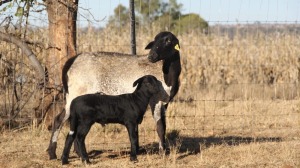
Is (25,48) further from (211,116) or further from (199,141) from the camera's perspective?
(211,116)

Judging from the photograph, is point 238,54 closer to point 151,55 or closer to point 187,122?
point 187,122

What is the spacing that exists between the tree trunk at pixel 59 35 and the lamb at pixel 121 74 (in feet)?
5.59

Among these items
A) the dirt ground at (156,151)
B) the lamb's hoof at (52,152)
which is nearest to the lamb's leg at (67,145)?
the dirt ground at (156,151)

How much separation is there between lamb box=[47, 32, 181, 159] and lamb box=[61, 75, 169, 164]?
536 mm

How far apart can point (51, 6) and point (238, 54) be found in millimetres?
10624

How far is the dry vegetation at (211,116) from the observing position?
9.32 metres

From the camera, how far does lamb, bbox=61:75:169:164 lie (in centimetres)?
873

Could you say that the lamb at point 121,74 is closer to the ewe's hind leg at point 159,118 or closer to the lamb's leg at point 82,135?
the ewe's hind leg at point 159,118

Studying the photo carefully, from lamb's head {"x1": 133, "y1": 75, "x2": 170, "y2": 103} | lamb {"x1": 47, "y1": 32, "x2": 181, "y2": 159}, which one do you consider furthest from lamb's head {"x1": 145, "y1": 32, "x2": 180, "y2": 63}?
lamb's head {"x1": 133, "y1": 75, "x2": 170, "y2": 103}

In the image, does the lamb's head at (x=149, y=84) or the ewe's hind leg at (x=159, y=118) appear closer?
the lamb's head at (x=149, y=84)

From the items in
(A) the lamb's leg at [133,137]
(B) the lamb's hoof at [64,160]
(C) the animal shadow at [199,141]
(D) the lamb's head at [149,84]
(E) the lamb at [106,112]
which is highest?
(D) the lamb's head at [149,84]

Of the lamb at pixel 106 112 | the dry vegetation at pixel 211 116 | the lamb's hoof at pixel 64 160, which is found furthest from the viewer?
the dry vegetation at pixel 211 116

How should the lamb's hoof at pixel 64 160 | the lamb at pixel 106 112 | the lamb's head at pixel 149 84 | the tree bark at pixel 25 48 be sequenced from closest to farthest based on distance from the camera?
the lamb at pixel 106 112 → the lamb's hoof at pixel 64 160 → the lamb's head at pixel 149 84 → the tree bark at pixel 25 48

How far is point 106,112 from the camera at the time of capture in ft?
28.8
